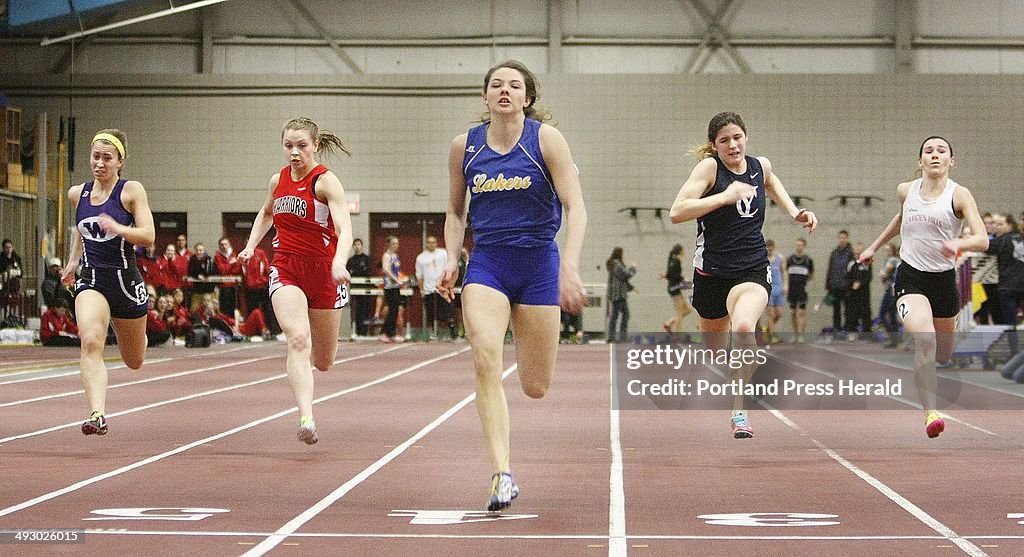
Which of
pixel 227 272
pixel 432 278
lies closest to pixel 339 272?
pixel 432 278

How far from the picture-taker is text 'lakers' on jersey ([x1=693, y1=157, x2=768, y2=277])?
8.53 meters

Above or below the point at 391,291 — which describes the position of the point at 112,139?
above

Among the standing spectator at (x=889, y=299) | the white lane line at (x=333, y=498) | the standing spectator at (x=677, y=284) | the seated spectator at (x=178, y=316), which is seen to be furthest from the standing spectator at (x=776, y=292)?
the white lane line at (x=333, y=498)

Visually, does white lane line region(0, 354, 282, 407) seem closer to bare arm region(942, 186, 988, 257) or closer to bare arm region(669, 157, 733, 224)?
bare arm region(669, 157, 733, 224)

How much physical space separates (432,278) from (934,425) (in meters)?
19.2

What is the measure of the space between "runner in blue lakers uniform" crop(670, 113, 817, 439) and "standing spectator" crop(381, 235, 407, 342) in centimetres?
1887

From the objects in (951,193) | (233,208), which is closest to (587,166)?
(233,208)

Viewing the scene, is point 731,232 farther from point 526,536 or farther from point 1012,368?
point 1012,368

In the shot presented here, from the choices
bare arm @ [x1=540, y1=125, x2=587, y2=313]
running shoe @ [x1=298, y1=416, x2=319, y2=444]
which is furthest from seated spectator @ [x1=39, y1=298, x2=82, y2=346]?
bare arm @ [x1=540, y1=125, x2=587, y2=313]

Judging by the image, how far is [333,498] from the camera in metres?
6.36

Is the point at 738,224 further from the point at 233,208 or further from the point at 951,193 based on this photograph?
the point at 233,208

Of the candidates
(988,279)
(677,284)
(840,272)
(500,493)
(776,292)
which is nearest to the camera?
(500,493)

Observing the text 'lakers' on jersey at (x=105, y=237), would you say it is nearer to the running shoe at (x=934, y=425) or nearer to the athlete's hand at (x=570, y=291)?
the athlete's hand at (x=570, y=291)

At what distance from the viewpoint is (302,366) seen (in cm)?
827
